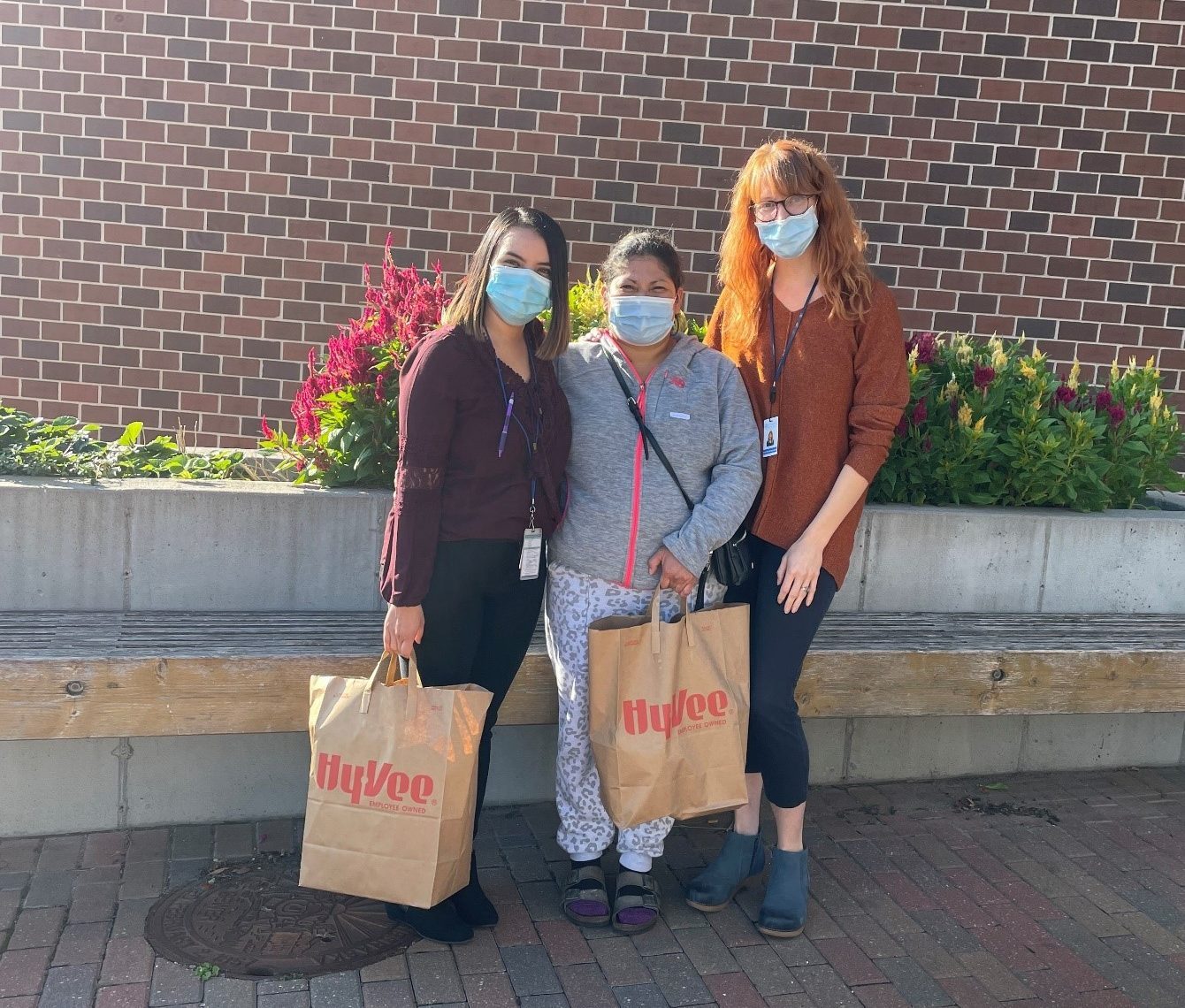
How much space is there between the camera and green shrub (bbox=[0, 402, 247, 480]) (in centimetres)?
391

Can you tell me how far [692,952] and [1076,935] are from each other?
43.4 inches

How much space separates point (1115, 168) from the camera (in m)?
6.27

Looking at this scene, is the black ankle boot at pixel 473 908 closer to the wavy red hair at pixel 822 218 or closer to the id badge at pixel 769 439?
the id badge at pixel 769 439

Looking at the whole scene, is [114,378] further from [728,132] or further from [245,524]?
[728,132]

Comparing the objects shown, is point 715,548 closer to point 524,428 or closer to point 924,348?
point 524,428

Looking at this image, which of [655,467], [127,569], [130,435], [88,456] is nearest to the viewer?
[655,467]

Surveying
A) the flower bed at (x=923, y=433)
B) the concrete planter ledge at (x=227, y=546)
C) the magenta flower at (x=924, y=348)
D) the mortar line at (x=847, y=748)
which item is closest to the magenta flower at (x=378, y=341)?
the flower bed at (x=923, y=433)

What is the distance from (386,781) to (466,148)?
4099mm

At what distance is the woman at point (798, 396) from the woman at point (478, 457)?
1.81 feet

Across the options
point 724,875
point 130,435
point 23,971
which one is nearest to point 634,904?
point 724,875

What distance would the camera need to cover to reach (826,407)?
10.1 ft

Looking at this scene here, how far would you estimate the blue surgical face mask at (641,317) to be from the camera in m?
2.98

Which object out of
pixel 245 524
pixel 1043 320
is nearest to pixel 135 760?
pixel 245 524

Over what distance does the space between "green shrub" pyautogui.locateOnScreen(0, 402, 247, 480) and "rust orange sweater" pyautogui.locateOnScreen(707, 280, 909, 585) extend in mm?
2068
